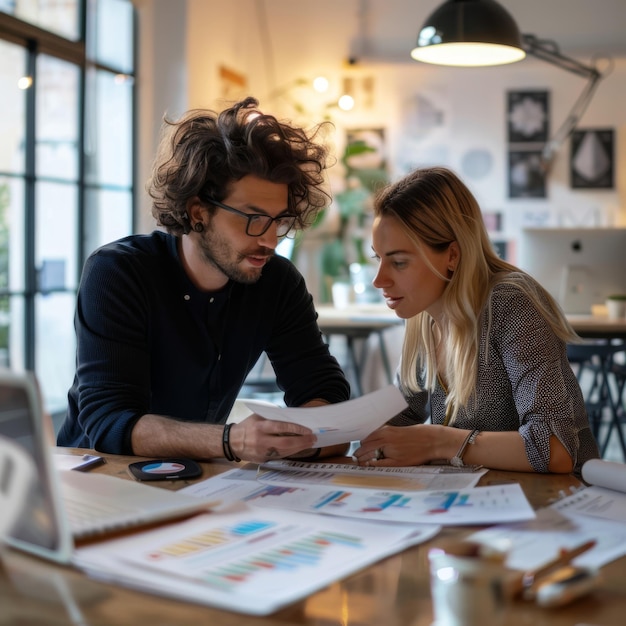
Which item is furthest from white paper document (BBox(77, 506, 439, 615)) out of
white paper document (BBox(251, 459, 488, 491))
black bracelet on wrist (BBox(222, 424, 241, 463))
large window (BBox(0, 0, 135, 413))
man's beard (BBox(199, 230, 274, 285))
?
large window (BBox(0, 0, 135, 413))

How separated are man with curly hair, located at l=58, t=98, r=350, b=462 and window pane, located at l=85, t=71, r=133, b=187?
2875mm

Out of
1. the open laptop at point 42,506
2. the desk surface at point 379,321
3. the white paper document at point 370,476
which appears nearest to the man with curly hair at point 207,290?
the white paper document at point 370,476

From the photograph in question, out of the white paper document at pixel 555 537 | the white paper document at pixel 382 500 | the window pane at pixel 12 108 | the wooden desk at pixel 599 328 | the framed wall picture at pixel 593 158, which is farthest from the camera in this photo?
the framed wall picture at pixel 593 158

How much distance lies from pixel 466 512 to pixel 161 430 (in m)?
0.63

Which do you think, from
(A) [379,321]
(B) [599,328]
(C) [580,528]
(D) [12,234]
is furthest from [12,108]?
(C) [580,528]

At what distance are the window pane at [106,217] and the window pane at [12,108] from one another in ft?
2.09

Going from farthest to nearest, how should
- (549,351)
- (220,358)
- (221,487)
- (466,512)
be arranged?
(220,358), (549,351), (221,487), (466,512)

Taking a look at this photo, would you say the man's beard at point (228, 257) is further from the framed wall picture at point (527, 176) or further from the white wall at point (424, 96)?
the framed wall picture at point (527, 176)

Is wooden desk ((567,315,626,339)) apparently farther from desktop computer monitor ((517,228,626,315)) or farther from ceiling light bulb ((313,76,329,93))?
ceiling light bulb ((313,76,329,93))

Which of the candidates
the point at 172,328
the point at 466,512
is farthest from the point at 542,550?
the point at 172,328

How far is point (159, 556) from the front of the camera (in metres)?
0.95

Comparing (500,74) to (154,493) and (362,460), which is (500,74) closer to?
(362,460)

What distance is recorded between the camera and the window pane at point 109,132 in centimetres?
480

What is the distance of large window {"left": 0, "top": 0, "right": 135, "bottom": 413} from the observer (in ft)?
13.6
